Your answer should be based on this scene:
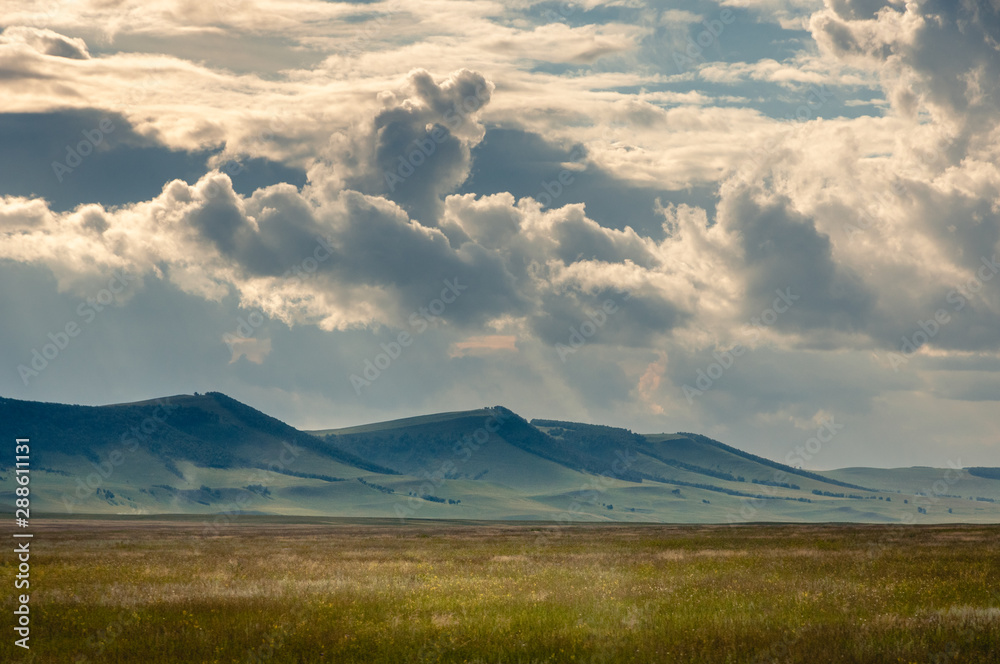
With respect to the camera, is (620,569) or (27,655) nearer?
(27,655)

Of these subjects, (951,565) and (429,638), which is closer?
(429,638)

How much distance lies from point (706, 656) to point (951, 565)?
2122cm

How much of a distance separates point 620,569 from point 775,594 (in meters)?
11.2

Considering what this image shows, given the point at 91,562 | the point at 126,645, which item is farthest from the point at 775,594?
the point at 91,562

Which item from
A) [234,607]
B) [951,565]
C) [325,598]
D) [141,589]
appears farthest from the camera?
[951,565]

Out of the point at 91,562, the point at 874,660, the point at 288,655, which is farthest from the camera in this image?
the point at 91,562

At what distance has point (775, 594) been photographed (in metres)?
25.2

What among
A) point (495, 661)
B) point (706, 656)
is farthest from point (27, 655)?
point (706, 656)

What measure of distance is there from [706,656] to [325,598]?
11.9m

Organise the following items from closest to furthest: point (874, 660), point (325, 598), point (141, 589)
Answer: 1. point (874, 660)
2. point (325, 598)
3. point (141, 589)

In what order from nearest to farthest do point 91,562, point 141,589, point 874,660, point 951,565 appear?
point 874,660
point 141,589
point 951,565
point 91,562

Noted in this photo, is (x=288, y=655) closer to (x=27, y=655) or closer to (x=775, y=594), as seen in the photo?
(x=27, y=655)

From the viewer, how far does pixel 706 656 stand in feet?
54.9

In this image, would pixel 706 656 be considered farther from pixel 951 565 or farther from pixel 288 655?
pixel 951 565
